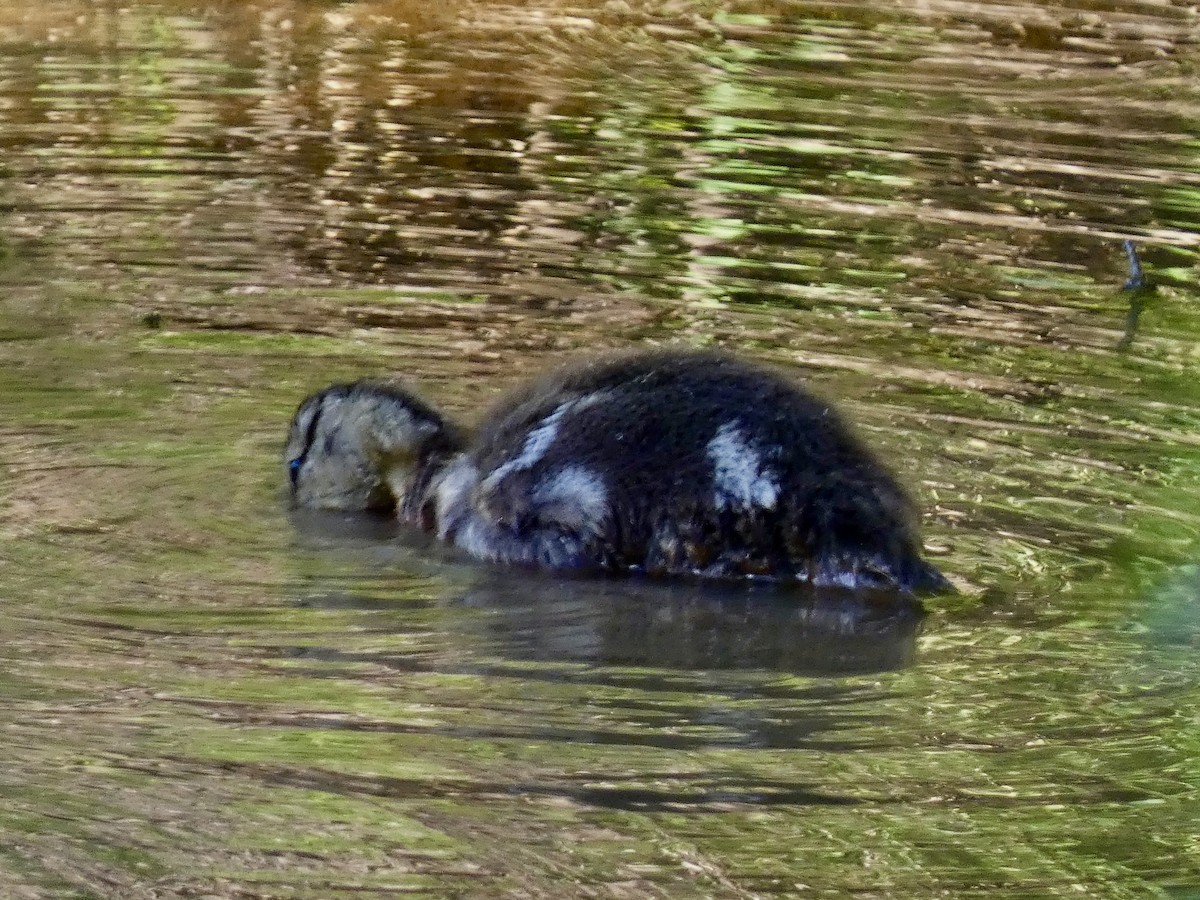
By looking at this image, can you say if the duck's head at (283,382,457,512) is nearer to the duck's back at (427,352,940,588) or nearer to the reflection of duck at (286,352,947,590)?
the reflection of duck at (286,352,947,590)

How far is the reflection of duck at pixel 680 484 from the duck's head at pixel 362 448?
326 millimetres

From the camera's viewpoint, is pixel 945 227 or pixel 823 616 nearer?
pixel 823 616

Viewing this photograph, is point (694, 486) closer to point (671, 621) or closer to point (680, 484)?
point (680, 484)

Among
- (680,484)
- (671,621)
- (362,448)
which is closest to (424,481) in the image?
(362,448)

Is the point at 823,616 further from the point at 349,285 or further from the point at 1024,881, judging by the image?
the point at 349,285

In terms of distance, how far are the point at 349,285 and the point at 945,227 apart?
2789 millimetres

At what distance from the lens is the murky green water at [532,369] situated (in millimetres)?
4059

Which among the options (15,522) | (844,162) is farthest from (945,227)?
(15,522)

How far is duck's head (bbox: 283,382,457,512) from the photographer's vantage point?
6.54m

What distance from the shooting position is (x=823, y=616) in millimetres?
5465

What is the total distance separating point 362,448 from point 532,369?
3.39ft

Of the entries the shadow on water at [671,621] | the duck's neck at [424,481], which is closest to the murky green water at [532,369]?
the shadow on water at [671,621]

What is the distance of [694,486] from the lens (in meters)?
5.63

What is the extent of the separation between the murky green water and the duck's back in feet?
0.54
